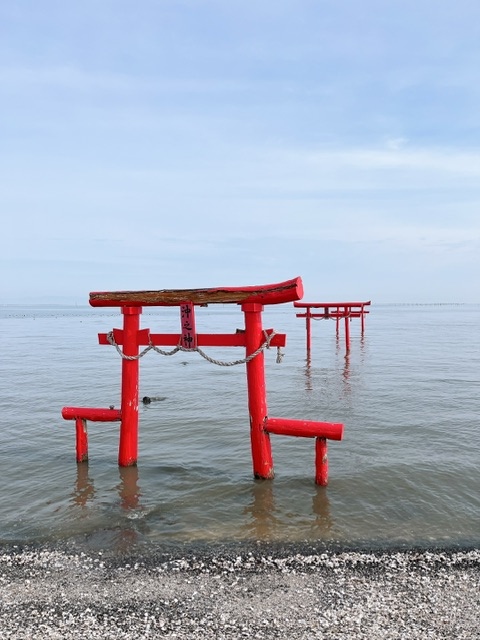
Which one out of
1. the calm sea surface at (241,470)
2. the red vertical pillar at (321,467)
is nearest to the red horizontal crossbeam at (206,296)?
the red vertical pillar at (321,467)

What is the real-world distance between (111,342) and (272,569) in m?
4.09

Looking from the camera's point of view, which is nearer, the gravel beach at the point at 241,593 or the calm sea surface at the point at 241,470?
the gravel beach at the point at 241,593

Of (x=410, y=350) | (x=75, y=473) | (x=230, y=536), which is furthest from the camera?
(x=410, y=350)

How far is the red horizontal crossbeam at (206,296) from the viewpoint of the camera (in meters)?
6.02

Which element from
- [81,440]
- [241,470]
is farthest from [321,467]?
[81,440]

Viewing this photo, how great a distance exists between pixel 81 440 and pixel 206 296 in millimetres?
3177

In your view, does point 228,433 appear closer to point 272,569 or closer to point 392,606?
point 272,569

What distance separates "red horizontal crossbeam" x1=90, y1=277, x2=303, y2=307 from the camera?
602 centimetres

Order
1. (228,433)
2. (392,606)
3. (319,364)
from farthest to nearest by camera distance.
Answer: (319,364)
(228,433)
(392,606)

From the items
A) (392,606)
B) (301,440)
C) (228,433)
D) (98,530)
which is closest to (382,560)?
(392,606)

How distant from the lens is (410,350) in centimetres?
2447

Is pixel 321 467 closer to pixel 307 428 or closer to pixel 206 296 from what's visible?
pixel 307 428

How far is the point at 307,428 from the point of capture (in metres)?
6.23

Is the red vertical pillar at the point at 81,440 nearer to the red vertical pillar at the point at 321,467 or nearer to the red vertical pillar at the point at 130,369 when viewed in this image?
the red vertical pillar at the point at 130,369
